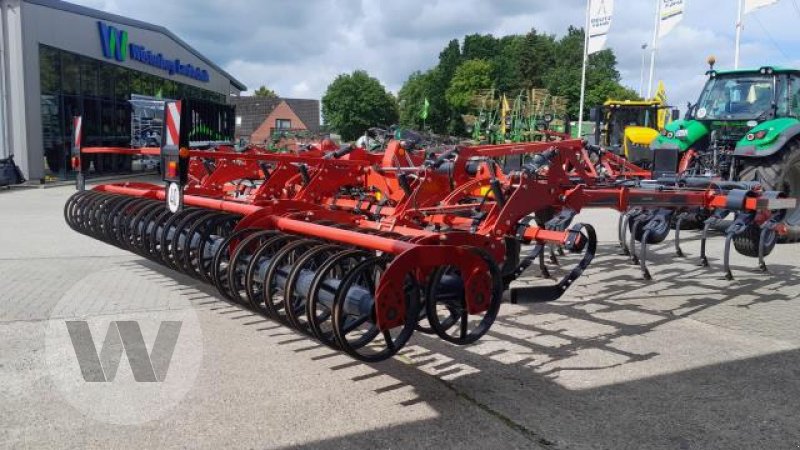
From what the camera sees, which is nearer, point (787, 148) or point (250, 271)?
point (250, 271)

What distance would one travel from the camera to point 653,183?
226 inches

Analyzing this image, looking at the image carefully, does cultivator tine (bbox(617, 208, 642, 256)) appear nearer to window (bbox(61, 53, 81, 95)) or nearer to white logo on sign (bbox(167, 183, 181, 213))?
white logo on sign (bbox(167, 183, 181, 213))

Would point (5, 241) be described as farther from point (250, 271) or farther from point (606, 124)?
point (606, 124)

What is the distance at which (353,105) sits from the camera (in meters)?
64.4

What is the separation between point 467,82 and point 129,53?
50255mm

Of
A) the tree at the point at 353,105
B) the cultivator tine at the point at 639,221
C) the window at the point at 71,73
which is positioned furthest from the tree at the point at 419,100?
the cultivator tine at the point at 639,221

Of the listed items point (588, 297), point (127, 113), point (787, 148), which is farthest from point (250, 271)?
point (127, 113)

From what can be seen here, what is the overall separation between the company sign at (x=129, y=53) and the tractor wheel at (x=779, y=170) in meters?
17.5

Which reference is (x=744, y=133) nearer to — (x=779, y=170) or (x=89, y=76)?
(x=779, y=170)

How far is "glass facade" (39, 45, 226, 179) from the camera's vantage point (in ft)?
54.3

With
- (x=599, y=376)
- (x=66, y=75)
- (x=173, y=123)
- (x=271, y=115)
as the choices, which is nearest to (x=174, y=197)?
(x=173, y=123)

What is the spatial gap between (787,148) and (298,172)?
5994mm

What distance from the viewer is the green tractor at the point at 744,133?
776 cm

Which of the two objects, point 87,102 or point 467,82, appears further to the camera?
point 467,82
